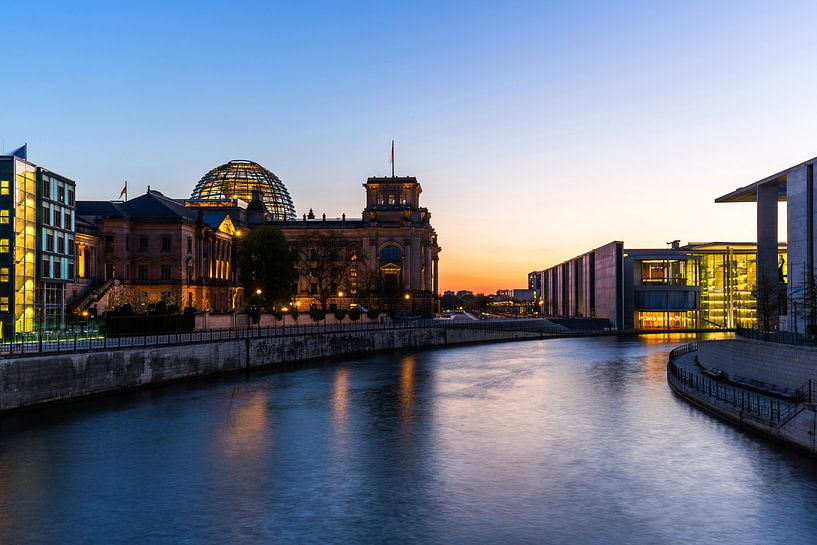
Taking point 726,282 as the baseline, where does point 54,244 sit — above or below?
above

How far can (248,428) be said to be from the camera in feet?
138

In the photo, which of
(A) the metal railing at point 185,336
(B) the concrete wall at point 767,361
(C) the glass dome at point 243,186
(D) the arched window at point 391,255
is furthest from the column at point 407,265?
(B) the concrete wall at point 767,361

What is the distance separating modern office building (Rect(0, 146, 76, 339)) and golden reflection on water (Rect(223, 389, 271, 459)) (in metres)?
17.8

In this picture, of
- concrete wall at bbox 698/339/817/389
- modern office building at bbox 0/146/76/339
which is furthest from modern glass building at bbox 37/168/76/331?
concrete wall at bbox 698/339/817/389

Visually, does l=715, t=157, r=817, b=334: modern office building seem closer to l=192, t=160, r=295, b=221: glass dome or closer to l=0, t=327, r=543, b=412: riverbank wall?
l=0, t=327, r=543, b=412: riverbank wall

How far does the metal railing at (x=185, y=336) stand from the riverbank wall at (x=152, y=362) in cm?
61

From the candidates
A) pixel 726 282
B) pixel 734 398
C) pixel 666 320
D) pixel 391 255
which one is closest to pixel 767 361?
pixel 734 398

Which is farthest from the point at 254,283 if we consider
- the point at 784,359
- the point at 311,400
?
the point at 784,359

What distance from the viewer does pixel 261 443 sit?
3828 centimetres

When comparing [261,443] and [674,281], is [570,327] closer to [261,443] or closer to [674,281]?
[674,281]

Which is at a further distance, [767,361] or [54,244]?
[54,244]

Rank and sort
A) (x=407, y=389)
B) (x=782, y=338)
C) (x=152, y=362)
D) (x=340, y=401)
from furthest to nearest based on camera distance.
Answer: (x=407, y=389) → (x=152, y=362) → (x=340, y=401) → (x=782, y=338)

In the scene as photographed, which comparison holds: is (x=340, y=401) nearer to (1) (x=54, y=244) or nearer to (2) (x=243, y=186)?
(1) (x=54, y=244)

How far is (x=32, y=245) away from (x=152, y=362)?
1563cm
